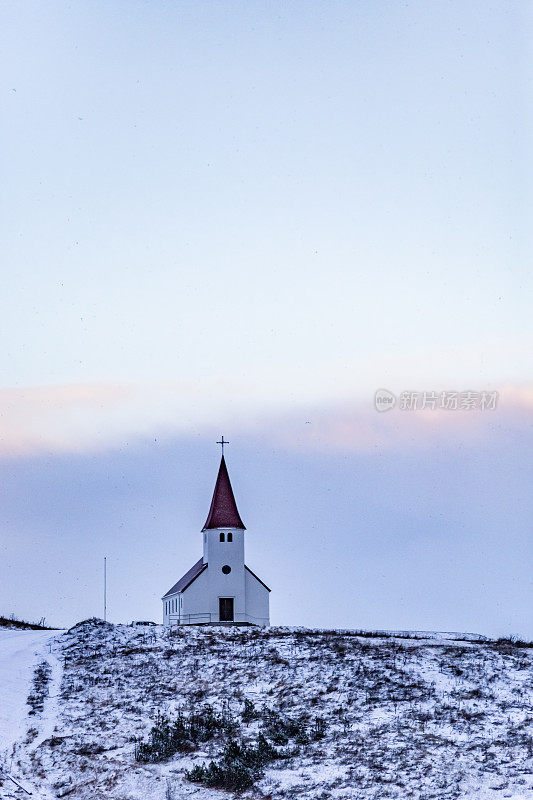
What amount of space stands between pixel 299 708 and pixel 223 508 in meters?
44.6

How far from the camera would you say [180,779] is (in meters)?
27.7

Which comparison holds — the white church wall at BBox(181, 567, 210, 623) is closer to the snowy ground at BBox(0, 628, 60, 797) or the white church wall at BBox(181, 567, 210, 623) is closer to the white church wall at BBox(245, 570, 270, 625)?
the white church wall at BBox(245, 570, 270, 625)

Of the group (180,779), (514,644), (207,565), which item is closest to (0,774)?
(180,779)

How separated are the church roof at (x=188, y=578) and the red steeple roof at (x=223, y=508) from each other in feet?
10.6

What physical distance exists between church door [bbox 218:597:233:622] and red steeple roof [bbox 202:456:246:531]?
18.1 ft

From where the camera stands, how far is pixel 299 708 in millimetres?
32094

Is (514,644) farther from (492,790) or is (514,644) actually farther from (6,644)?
(6,644)

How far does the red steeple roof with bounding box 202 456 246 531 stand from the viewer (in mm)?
75625

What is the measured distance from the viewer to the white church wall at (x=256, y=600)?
7581 centimetres

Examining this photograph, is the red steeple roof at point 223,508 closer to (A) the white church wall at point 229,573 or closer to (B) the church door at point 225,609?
(A) the white church wall at point 229,573

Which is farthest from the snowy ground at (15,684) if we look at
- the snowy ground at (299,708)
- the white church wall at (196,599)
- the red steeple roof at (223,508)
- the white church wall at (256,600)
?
the white church wall at (256,600)

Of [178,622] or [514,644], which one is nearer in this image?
[514,644]

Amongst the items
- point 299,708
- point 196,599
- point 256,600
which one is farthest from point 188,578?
point 299,708

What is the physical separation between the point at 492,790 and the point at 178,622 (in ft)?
169
